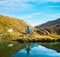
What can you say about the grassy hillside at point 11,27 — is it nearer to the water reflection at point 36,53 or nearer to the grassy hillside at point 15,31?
the grassy hillside at point 15,31

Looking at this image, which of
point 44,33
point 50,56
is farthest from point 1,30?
point 50,56

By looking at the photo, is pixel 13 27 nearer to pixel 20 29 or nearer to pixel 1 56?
pixel 20 29

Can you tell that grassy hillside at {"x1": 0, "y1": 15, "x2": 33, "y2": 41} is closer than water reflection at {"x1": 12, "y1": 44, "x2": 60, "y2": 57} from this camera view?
No

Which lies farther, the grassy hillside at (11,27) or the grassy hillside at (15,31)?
the grassy hillside at (11,27)

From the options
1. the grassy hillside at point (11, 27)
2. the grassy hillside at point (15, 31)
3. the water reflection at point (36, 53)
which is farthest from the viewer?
the grassy hillside at point (11, 27)

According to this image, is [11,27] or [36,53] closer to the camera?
[36,53]

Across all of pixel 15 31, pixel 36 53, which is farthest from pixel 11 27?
pixel 36 53

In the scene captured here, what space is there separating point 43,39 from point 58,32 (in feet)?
69.7

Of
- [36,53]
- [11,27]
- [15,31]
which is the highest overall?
[11,27]

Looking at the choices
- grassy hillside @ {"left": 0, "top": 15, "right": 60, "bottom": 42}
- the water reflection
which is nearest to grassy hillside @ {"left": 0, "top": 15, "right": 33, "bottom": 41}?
grassy hillside @ {"left": 0, "top": 15, "right": 60, "bottom": 42}

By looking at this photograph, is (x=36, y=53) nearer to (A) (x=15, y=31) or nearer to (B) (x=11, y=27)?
(A) (x=15, y=31)

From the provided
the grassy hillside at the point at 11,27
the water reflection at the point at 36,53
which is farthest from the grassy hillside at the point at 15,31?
the water reflection at the point at 36,53

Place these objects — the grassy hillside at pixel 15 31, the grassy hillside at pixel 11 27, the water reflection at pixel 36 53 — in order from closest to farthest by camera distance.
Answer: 1. the water reflection at pixel 36 53
2. the grassy hillside at pixel 15 31
3. the grassy hillside at pixel 11 27

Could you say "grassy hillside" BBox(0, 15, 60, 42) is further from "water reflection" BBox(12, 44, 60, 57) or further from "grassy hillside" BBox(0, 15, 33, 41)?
"water reflection" BBox(12, 44, 60, 57)
